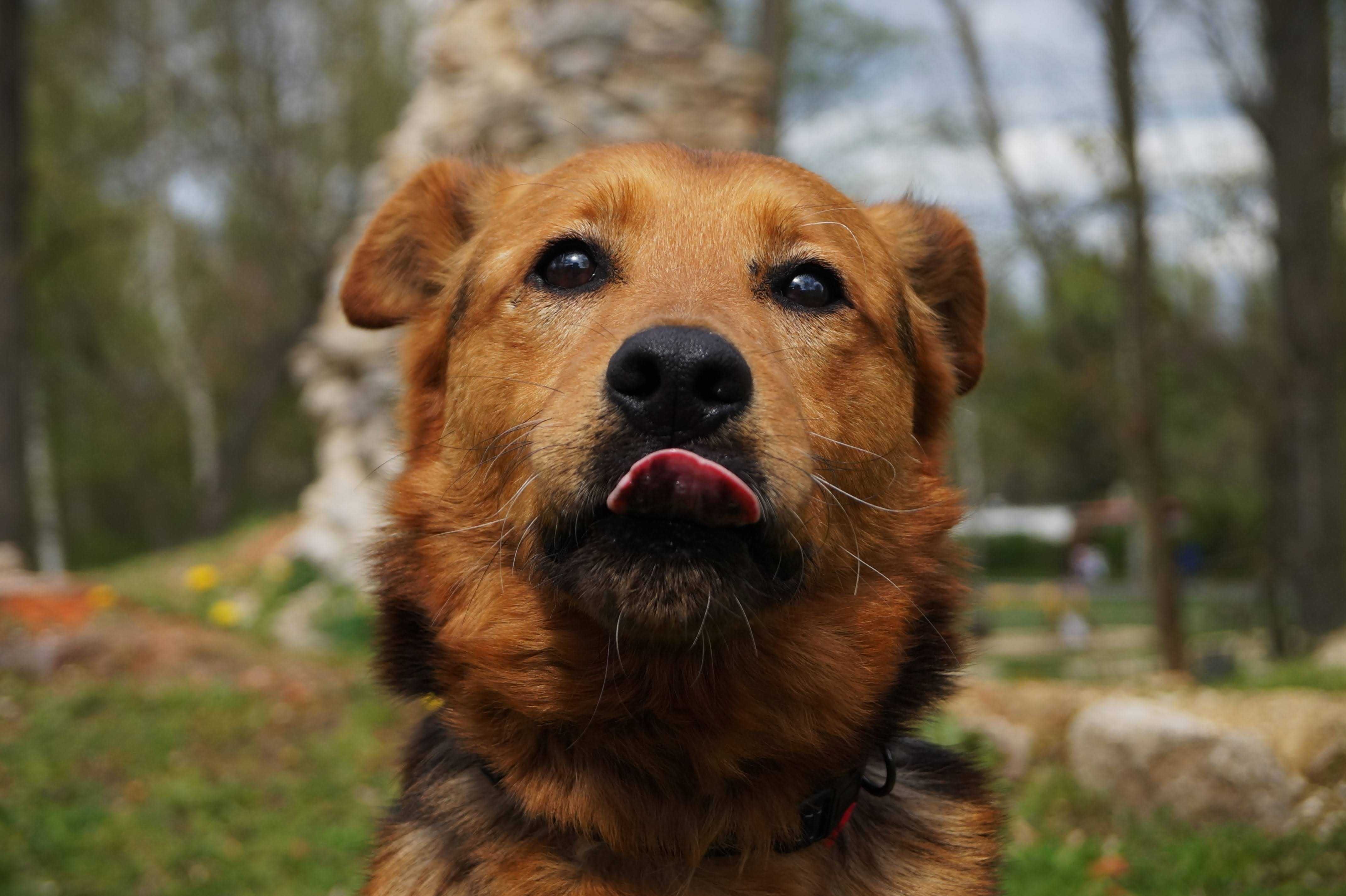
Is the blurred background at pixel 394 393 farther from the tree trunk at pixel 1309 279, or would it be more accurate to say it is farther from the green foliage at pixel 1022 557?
the green foliage at pixel 1022 557

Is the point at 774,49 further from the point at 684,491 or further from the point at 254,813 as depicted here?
the point at 684,491

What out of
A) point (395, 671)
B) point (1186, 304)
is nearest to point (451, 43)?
point (395, 671)

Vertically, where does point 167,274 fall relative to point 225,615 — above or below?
above

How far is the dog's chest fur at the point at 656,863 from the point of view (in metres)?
2.16

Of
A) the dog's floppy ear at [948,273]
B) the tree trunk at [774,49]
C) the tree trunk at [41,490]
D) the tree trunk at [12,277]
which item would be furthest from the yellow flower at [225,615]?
the tree trunk at [41,490]

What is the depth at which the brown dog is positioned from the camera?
201 centimetres

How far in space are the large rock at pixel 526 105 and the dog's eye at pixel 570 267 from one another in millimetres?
6135

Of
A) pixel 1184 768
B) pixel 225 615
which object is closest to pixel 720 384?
pixel 1184 768

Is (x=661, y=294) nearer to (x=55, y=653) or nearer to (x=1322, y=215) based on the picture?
(x=55, y=653)

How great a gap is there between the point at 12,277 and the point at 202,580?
437 cm

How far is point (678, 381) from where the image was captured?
76.0 inches

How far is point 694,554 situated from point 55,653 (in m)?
6.06

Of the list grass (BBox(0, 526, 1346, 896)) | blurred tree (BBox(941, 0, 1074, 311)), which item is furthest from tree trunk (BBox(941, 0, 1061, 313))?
grass (BBox(0, 526, 1346, 896))

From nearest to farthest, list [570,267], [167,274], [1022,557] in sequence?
[570,267], [167,274], [1022,557]
